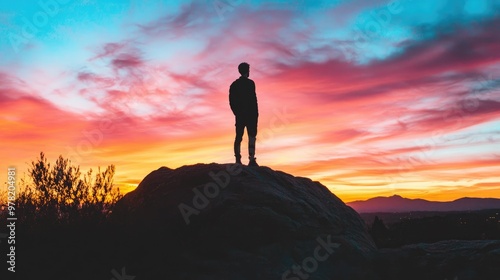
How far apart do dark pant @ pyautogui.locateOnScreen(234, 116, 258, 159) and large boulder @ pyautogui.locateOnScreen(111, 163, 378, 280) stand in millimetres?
766

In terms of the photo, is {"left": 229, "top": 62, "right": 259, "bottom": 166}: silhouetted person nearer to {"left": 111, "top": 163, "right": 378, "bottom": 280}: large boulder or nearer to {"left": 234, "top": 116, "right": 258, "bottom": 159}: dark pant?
{"left": 234, "top": 116, "right": 258, "bottom": 159}: dark pant

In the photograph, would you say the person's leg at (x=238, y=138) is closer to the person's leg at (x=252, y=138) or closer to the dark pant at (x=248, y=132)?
the dark pant at (x=248, y=132)

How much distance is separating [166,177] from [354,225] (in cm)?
543

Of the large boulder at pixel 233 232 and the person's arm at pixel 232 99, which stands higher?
the person's arm at pixel 232 99

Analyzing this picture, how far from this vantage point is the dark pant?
43.0ft

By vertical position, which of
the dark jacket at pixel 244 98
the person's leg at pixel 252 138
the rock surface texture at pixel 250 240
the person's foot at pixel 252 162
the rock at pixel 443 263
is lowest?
the rock at pixel 443 263

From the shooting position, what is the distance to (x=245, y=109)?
42.9 feet

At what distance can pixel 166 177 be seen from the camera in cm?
1275

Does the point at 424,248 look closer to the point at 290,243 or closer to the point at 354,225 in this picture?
the point at 354,225

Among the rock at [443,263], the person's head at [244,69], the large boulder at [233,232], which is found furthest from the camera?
the person's head at [244,69]

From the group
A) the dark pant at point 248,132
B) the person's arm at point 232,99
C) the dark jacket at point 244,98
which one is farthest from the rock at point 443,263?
the person's arm at point 232,99

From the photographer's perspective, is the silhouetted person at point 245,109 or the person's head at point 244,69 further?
the person's head at point 244,69

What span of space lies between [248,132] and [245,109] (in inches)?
26.1

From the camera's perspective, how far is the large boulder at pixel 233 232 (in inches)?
400
